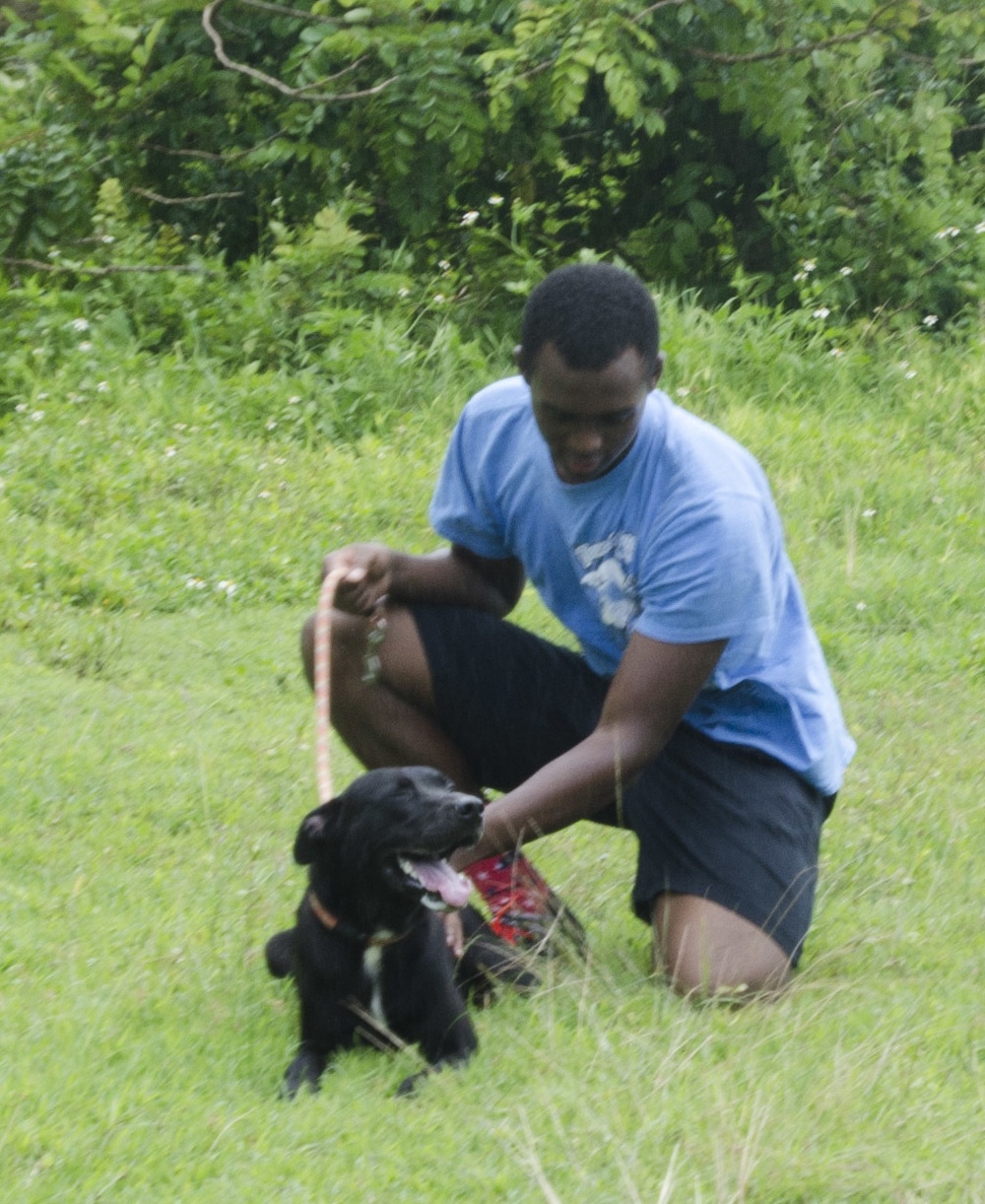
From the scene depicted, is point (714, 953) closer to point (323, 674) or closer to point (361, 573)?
point (323, 674)

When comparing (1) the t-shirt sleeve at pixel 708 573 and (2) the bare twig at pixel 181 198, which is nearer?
(1) the t-shirt sleeve at pixel 708 573

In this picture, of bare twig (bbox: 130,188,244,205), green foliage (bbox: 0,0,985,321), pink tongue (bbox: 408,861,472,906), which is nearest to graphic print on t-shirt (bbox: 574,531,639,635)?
pink tongue (bbox: 408,861,472,906)

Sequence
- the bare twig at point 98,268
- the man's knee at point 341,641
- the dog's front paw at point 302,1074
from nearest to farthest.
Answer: the dog's front paw at point 302,1074 < the man's knee at point 341,641 < the bare twig at point 98,268

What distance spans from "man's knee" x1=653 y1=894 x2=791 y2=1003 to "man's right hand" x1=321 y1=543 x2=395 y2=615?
0.92m

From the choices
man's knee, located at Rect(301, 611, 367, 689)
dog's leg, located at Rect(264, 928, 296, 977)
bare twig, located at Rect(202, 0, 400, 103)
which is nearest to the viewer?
dog's leg, located at Rect(264, 928, 296, 977)

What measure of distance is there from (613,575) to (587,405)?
18.6 inches

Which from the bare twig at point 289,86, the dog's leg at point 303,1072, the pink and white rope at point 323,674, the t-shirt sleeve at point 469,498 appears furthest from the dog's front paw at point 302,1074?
the bare twig at point 289,86

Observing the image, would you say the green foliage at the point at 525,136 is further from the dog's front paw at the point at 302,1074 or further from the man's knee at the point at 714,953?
the dog's front paw at the point at 302,1074

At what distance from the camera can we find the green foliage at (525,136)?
25.1ft

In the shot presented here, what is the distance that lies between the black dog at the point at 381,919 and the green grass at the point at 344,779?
0.28 ft

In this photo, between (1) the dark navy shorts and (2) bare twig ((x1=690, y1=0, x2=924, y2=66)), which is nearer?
(1) the dark navy shorts

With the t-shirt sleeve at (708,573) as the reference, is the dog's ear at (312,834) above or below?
below

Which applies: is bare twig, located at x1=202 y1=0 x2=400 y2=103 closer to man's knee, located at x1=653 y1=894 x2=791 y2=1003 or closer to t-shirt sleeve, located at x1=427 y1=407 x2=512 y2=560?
t-shirt sleeve, located at x1=427 y1=407 x2=512 y2=560

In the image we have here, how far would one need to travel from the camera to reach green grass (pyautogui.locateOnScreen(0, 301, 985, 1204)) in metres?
2.73
